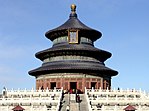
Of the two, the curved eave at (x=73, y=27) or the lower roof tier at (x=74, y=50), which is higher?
the curved eave at (x=73, y=27)

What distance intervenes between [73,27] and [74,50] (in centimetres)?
494

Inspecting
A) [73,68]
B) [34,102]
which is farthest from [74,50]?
[34,102]

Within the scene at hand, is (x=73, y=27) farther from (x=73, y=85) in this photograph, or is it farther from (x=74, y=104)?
(x=74, y=104)

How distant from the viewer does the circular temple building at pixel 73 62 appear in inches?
2152

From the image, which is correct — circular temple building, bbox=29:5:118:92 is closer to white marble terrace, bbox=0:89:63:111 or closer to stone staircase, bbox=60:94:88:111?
white marble terrace, bbox=0:89:63:111

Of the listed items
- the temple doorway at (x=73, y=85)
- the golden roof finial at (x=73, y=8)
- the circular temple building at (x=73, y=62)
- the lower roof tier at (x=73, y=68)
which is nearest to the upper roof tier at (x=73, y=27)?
the circular temple building at (x=73, y=62)

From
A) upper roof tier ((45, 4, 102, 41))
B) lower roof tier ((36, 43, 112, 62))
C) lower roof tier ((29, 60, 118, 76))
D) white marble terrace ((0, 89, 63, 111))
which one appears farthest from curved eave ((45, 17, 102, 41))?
white marble terrace ((0, 89, 63, 111))

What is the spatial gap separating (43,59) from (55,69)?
22.3 feet

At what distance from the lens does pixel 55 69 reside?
54.1 m

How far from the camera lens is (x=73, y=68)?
175 ft

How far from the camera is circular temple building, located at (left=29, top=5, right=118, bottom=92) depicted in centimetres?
5466

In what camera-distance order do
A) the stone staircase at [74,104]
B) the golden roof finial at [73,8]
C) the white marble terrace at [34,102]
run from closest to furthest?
the stone staircase at [74,104] → the white marble terrace at [34,102] → the golden roof finial at [73,8]

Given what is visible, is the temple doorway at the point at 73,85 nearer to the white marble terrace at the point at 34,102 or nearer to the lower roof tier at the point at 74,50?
the lower roof tier at the point at 74,50

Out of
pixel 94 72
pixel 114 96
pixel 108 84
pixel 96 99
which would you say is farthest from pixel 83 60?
pixel 96 99
